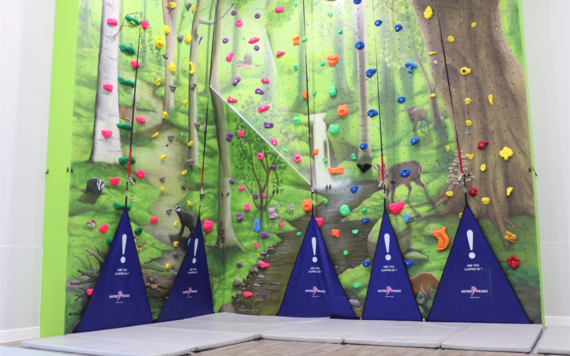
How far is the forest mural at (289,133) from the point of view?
14.4ft

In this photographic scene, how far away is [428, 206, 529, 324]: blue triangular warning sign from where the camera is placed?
430 cm

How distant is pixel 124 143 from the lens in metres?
4.62

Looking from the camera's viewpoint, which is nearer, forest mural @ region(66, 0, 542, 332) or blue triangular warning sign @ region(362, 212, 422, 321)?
forest mural @ region(66, 0, 542, 332)

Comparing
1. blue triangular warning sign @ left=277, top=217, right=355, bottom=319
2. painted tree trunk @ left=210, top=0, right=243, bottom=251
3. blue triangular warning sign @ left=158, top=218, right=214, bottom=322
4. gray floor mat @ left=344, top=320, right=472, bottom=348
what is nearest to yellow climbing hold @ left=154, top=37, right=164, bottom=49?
painted tree trunk @ left=210, top=0, right=243, bottom=251

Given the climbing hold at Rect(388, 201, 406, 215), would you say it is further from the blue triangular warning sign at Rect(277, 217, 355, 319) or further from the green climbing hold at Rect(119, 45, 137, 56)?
the green climbing hold at Rect(119, 45, 137, 56)

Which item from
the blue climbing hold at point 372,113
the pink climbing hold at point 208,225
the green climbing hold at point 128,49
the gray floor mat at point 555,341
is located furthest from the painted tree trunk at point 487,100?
the green climbing hold at point 128,49

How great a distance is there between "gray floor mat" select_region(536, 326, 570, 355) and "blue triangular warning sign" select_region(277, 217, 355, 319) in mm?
1884

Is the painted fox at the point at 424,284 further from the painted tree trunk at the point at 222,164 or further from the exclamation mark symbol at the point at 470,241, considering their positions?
the painted tree trunk at the point at 222,164

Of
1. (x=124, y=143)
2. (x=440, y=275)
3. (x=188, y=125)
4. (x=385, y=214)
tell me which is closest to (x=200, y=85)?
(x=188, y=125)

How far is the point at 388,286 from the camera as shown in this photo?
15.6 ft

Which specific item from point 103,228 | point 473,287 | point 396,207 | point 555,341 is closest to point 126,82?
point 103,228

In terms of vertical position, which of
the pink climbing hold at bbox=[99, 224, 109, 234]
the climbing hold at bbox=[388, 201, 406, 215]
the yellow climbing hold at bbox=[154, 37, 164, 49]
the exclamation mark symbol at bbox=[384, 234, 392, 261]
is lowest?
the exclamation mark symbol at bbox=[384, 234, 392, 261]

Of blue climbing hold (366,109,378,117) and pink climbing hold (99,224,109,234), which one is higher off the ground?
blue climbing hold (366,109,378,117)

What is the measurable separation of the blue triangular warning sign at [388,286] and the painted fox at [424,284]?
0.05 metres
